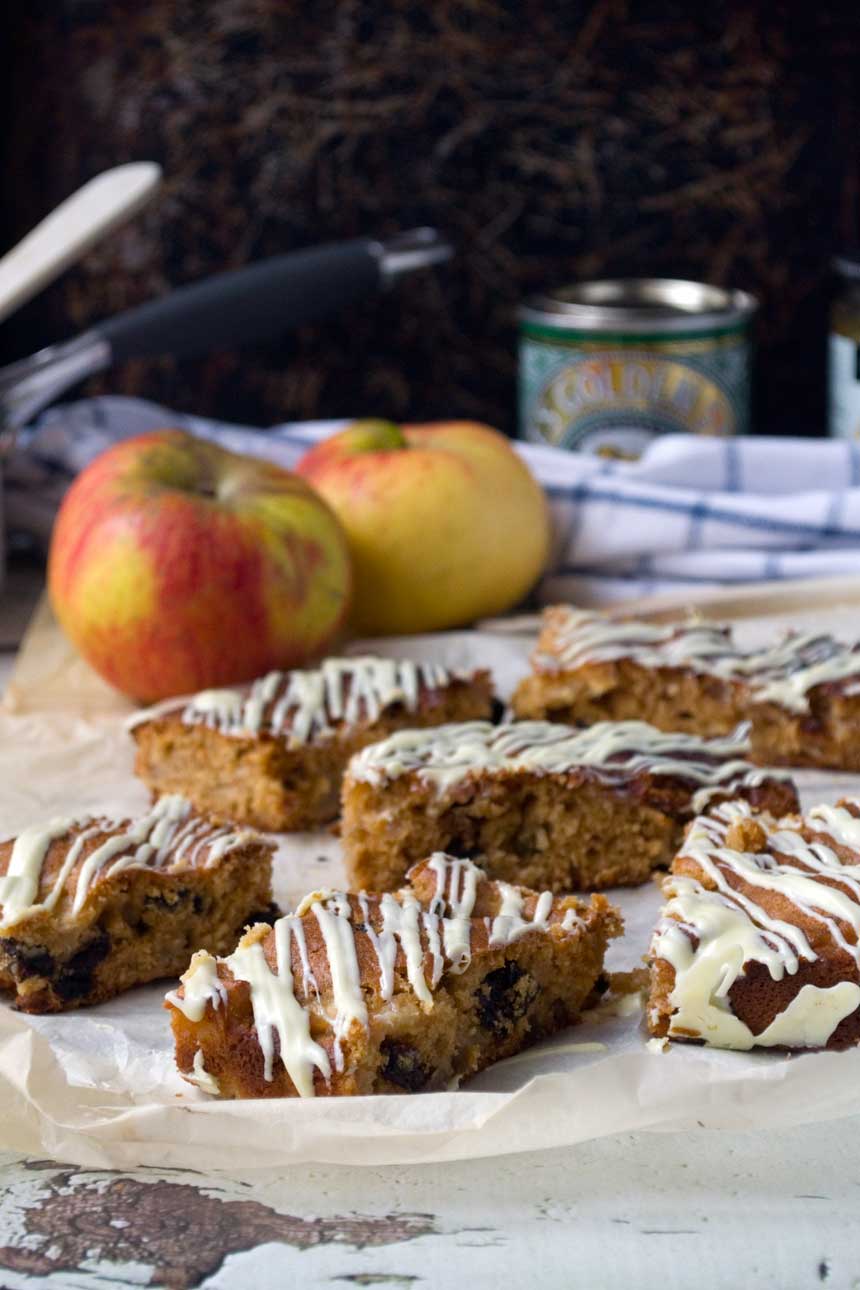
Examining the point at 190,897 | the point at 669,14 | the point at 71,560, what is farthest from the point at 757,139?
the point at 190,897

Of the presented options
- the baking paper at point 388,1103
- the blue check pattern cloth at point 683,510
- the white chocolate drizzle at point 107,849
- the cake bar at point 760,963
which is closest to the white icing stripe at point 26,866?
the white chocolate drizzle at point 107,849

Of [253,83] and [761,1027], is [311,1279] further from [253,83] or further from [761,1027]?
[253,83]

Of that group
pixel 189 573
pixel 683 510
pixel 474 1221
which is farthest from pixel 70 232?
pixel 474 1221

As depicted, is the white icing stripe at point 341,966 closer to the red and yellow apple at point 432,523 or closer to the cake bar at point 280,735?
the cake bar at point 280,735

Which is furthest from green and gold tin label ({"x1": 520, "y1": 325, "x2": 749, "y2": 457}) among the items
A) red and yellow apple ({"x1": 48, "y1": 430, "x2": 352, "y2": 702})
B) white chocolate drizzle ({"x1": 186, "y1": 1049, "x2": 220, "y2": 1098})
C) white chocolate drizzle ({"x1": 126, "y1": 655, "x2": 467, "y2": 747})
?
white chocolate drizzle ({"x1": 186, "y1": 1049, "x2": 220, "y2": 1098})

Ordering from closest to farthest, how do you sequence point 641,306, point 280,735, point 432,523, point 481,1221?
1. point 481,1221
2. point 280,735
3. point 432,523
4. point 641,306

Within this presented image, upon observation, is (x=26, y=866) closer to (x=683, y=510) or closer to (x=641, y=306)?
(x=683, y=510)
